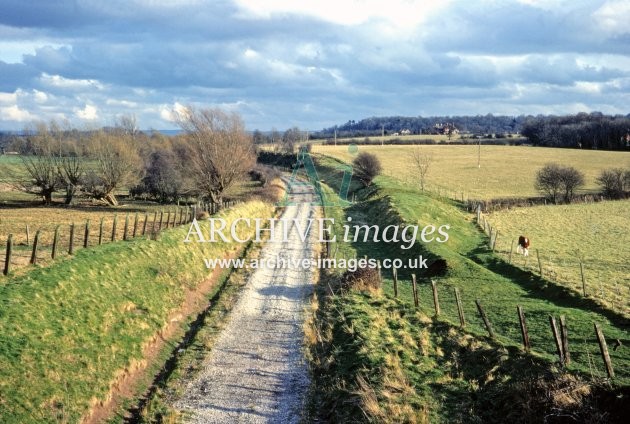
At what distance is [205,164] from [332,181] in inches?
1239

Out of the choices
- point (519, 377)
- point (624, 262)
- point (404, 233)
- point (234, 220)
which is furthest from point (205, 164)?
point (519, 377)

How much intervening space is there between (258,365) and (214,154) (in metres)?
39.8

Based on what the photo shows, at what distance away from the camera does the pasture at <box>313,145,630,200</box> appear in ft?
239

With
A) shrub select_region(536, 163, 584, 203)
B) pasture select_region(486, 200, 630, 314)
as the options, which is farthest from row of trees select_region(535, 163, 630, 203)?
pasture select_region(486, 200, 630, 314)

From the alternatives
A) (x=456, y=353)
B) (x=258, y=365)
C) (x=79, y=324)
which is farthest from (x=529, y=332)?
(x=79, y=324)

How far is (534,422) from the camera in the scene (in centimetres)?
1109

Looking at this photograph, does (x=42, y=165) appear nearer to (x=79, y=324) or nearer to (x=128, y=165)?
(x=128, y=165)

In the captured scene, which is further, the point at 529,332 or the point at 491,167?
the point at 491,167

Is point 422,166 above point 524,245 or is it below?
above

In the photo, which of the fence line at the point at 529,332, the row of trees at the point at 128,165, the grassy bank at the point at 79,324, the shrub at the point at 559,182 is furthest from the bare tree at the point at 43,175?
the shrub at the point at 559,182

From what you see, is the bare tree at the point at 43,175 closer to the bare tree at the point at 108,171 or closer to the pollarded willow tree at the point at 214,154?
the bare tree at the point at 108,171

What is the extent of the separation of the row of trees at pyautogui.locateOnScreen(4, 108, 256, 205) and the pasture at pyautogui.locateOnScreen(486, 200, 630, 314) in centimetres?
2735

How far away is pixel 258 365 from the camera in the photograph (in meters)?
17.0

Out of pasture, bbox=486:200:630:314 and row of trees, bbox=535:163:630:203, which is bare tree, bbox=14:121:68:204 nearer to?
pasture, bbox=486:200:630:314
